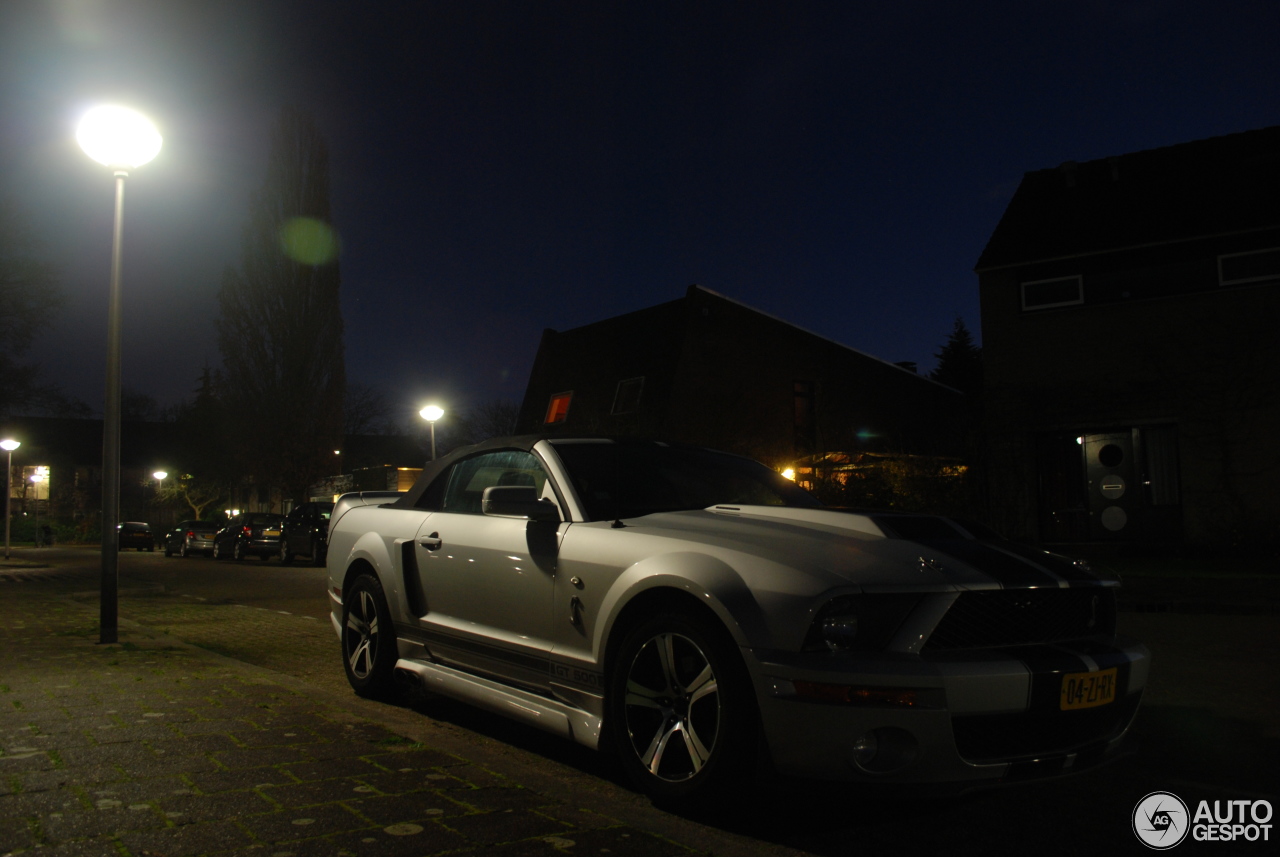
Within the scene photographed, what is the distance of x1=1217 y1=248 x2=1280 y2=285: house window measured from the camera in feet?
56.6

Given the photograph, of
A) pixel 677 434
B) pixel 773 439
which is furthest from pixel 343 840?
pixel 773 439

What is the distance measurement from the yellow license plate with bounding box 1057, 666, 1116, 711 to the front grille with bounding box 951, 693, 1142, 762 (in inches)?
1.0

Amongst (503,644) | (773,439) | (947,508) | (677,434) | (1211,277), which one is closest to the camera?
(503,644)

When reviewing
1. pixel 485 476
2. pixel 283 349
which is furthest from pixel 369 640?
pixel 283 349

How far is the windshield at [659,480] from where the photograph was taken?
4359mm

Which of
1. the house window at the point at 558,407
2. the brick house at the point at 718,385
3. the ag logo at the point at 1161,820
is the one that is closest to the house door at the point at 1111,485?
the brick house at the point at 718,385

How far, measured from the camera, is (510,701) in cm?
425

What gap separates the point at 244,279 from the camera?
131 feet

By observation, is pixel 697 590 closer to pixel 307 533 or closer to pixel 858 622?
pixel 858 622

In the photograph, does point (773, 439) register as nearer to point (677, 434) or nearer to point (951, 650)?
point (677, 434)

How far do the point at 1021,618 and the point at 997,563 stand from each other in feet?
0.67

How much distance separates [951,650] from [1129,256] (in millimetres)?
17945

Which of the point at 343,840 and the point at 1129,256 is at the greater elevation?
→ the point at 1129,256

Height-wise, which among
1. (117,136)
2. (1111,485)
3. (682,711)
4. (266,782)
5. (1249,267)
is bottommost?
(266,782)
